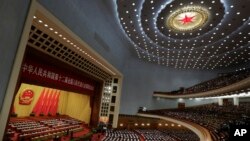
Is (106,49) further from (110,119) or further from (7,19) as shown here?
(7,19)

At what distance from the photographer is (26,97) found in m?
16.2

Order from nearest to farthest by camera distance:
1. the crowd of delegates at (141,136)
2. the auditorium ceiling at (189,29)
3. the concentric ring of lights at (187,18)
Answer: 1. the auditorium ceiling at (189,29)
2. the concentric ring of lights at (187,18)
3. the crowd of delegates at (141,136)

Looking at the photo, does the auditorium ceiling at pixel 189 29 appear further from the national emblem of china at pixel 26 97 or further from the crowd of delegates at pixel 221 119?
the national emblem of china at pixel 26 97

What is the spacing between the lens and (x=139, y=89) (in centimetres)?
2617

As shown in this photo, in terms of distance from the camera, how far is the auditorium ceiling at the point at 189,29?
13.1m

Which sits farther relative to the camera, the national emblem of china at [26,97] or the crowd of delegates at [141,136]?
the national emblem of china at [26,97]

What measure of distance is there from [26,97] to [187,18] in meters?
14.5

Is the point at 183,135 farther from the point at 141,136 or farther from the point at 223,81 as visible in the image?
the point at 223,81

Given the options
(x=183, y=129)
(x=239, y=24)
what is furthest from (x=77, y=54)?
(x=183, y=129)

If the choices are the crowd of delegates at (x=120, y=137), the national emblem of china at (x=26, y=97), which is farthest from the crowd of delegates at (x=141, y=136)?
the national emblem of china at (x=26, y=97)

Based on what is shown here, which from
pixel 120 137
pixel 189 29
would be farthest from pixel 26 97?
pixel 189 29

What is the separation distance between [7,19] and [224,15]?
13.2 m

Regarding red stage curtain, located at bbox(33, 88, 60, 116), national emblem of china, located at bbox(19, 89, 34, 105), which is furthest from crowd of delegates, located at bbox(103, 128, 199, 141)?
national emblem of china, located at bbox(19, 89, 34, 105)

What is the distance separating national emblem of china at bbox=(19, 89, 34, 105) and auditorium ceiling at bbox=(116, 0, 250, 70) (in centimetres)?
954
